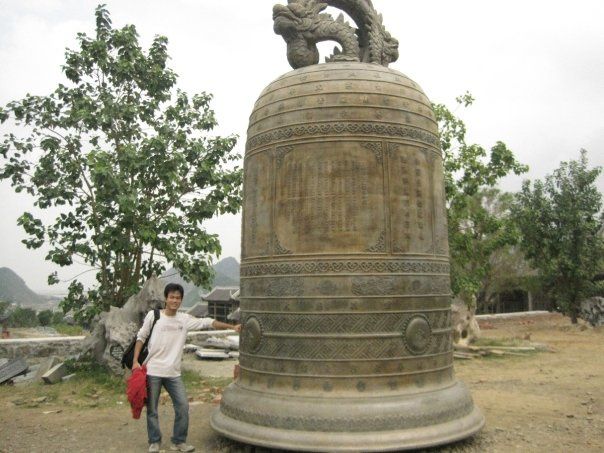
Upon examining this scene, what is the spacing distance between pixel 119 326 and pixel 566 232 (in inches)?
676

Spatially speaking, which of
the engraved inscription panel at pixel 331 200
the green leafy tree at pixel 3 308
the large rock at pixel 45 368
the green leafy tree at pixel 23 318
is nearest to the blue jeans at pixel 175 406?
the engraved inscription panel at pixel 331 200

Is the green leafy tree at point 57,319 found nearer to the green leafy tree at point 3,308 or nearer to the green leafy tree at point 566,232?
the green leafy tree at point 3,308

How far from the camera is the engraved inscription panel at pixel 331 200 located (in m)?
5.00

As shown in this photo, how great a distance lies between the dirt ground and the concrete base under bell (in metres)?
0.23

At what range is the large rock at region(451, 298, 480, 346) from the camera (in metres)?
14.3

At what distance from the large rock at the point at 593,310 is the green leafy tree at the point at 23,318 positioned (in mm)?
27934

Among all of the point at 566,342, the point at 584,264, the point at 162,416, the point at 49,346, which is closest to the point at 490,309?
the point at 584,264

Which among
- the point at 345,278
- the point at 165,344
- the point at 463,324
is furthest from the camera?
the point at 463,324

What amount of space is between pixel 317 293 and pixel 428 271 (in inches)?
45.9

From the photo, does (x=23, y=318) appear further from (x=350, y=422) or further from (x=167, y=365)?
(x=350, y=422)

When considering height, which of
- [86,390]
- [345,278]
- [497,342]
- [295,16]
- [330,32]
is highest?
[295,16]

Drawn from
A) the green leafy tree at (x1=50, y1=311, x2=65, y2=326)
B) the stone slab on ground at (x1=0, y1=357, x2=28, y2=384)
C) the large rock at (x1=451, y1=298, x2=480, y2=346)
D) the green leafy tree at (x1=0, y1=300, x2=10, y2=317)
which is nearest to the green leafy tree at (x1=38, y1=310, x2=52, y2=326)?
the green leafy tree at (x1=50, y1=311, x2=65, y2=326)

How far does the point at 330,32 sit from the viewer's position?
19.4 feet

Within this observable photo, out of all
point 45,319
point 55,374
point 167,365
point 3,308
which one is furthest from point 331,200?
point 45,319
